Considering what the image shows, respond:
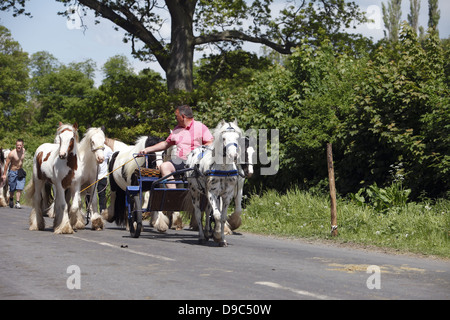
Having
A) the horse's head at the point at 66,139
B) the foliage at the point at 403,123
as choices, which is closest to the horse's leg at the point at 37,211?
the horse's head at the point at 66,139

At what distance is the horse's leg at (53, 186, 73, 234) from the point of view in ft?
46.1

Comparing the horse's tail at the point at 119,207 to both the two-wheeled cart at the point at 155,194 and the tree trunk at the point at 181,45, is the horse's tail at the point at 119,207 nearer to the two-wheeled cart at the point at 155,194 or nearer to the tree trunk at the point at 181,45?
the two-wheeled cart at the point at 155,194

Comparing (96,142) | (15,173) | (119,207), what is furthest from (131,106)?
(96,142)

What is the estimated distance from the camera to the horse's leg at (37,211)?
15.1 meters

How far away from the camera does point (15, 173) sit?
25781 millimetres

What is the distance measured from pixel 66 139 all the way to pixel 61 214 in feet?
4.98

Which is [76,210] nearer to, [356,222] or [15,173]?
[356,222]

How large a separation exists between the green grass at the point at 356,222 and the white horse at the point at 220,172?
2958 millimetres

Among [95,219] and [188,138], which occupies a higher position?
[188,138]

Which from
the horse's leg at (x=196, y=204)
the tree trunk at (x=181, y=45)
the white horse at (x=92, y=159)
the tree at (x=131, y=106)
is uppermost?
the tree trunk at (x=181, y=45)

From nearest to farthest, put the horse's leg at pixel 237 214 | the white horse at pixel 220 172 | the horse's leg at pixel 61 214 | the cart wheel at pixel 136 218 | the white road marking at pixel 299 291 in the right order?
1. the white road marking at pixel 299 291
2. the white horse at pixel 220 172
3. the cart wheel at pixel 136 218
4. the horse's leg at pixel 61 214
5. the horse's leg at pixel 237 214

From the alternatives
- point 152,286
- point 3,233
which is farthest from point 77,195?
point 152,286

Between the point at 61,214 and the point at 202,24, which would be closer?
the point at 61,214

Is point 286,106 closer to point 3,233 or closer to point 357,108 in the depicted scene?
point 357,108
